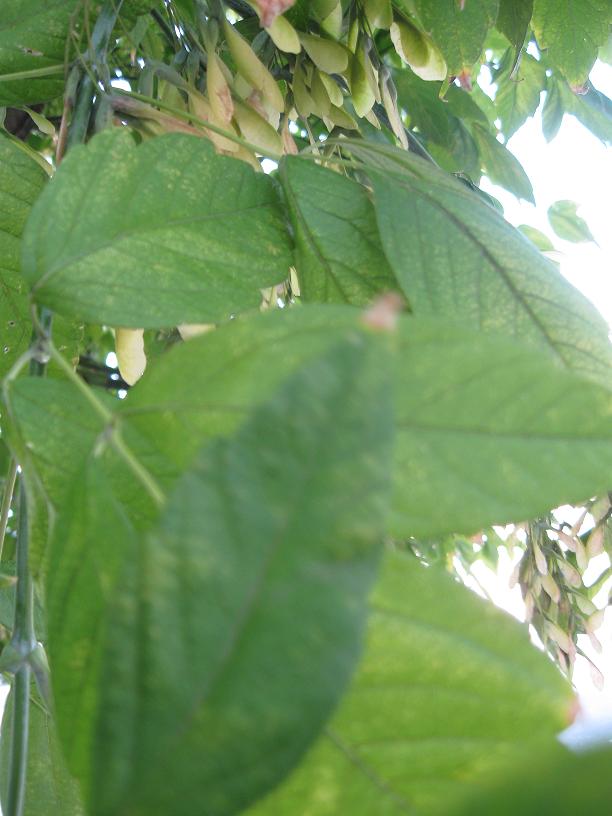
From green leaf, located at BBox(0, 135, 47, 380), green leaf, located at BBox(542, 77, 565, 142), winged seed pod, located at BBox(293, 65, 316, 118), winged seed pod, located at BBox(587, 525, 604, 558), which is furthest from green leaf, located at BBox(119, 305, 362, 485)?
green leaf, located at BBox(542, 77, 565, 142)

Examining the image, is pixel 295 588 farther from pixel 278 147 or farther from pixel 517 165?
pixel 517 165

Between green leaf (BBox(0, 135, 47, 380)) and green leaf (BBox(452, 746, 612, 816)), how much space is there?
0.48 m

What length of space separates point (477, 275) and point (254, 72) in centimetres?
23

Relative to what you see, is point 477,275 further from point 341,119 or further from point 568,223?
point 568,223

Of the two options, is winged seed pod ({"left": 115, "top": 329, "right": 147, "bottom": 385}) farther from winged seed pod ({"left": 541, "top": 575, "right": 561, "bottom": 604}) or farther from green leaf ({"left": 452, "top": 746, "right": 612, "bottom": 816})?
winged seed pod ({"left": 541, "top": 575, "right": 561, "bottom": 604})

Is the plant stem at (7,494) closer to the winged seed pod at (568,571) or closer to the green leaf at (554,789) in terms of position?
the green leaf at (554,789)

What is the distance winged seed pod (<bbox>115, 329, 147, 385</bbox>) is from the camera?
581mm

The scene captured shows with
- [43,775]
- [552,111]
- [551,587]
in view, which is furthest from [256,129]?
[552,111]

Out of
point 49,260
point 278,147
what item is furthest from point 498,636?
point 278,147

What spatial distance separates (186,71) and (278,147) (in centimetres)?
14

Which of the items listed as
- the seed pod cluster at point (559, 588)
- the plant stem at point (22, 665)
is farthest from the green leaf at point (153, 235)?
the seed pod cluster at point (559, 588)

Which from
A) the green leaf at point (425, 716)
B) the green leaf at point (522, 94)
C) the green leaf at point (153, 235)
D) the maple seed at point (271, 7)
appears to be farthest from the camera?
the green leaf at point (522, 94)

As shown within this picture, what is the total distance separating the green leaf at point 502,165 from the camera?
3.88ft

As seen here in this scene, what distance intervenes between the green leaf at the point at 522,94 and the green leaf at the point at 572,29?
554 mm
